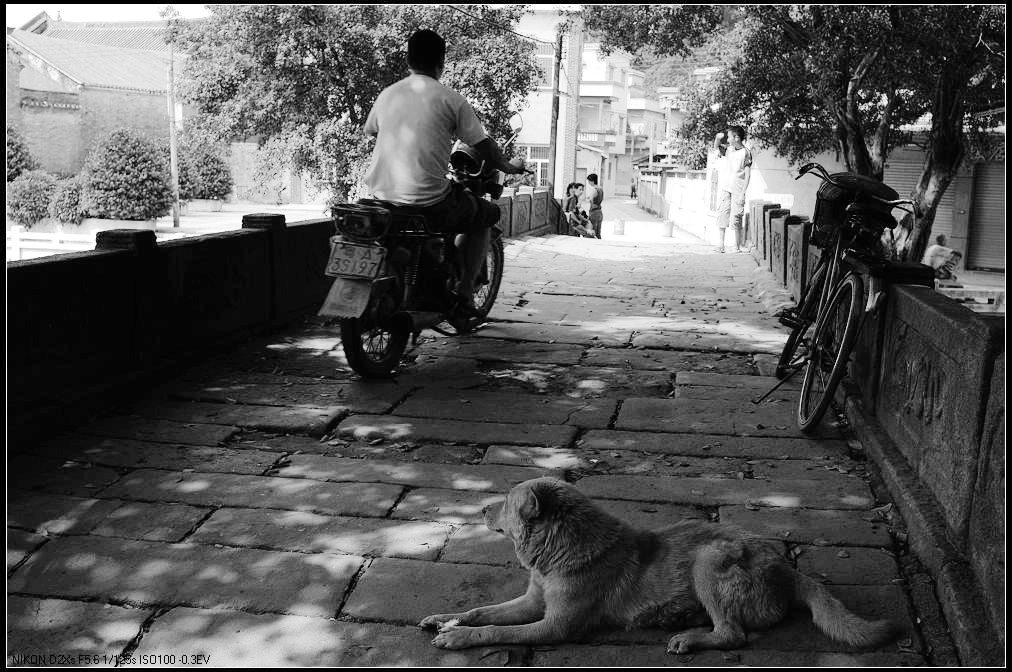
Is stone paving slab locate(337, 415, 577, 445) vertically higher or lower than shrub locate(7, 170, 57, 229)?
lower

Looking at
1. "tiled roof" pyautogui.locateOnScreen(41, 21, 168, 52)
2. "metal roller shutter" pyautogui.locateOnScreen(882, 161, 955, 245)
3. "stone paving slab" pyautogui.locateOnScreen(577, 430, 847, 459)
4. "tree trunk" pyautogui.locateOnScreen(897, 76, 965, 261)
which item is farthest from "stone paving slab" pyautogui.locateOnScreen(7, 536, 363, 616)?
"tiled roof" pyautogui.locateOnScreen(41, 21, 168, 52)

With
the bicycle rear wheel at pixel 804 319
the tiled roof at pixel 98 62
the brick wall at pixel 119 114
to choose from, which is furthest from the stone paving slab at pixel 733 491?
the tiled roof at pixel 98 62

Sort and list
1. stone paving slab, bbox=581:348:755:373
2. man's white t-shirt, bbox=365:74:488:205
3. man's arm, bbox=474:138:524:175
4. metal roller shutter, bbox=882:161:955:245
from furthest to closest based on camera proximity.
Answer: metal roller shutter, bbox=882:161:955:245, stone paving slab, bbox=581:348:755:373, man's arm, bbox=474:138:524:175, man's white t-shirt, bbox=365:74:488:205

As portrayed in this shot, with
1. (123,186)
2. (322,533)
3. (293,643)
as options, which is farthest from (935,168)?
(123,186)

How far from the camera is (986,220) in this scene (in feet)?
76.3

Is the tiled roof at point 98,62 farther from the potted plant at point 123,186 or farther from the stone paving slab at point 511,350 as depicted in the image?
the stone paving slab at point 511,350

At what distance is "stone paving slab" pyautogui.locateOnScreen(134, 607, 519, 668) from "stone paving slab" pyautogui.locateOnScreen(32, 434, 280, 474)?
5.17 feet

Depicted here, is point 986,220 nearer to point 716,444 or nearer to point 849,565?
point 716,444

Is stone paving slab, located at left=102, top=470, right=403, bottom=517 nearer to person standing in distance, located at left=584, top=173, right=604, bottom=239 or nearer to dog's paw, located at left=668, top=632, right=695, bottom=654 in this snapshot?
dog's paw, located at left=668, top=632, right=695, bottom=654

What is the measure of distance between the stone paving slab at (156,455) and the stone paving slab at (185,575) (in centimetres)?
92

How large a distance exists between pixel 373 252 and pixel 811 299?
2.89m

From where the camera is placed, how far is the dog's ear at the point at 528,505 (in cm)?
321

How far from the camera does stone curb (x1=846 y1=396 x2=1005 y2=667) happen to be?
290 centimetres

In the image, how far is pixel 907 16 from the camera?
11.4 metres
